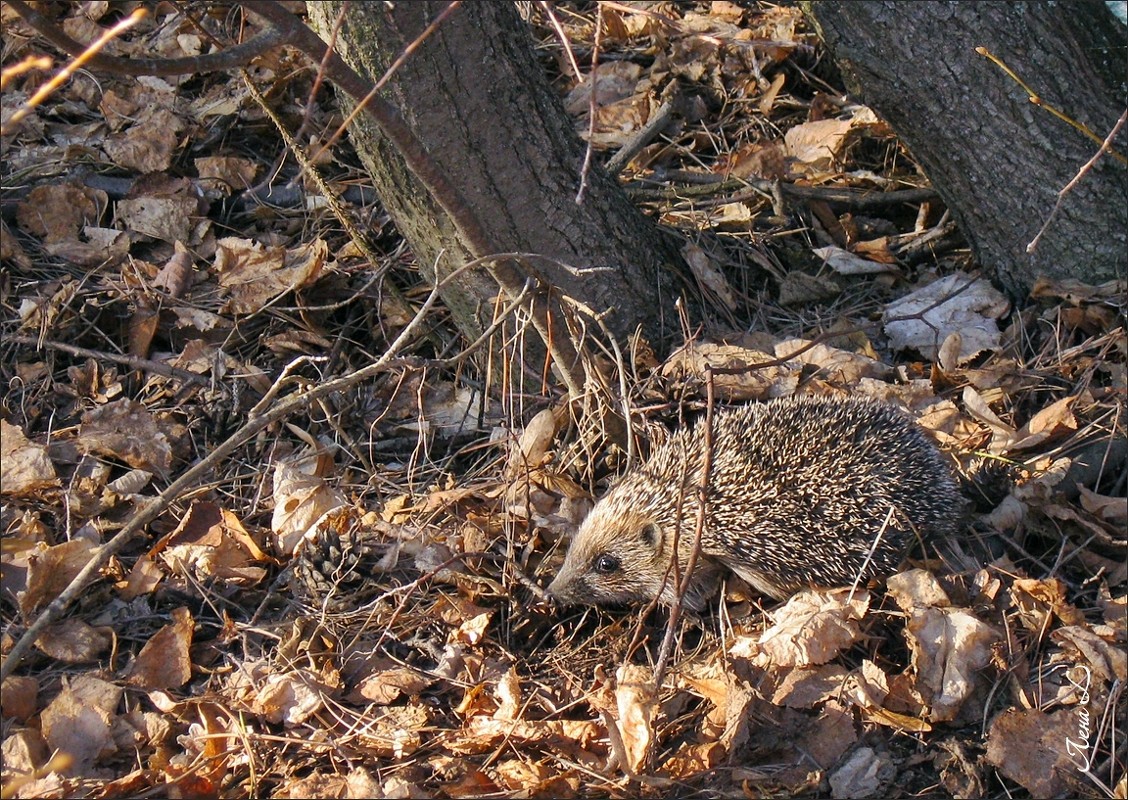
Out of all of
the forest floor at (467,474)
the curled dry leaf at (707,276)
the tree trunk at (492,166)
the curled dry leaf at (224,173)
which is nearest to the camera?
the forest floor at (467,474)

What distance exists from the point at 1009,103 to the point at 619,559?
2.60 meters

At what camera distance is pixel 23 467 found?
4164 millimetres

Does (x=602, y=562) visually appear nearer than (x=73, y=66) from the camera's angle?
No

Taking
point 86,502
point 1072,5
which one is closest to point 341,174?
point 86,502

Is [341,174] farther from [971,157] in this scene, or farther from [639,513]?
[971,157]

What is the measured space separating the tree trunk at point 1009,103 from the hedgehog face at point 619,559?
2147 millimetres

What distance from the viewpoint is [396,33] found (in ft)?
12.3

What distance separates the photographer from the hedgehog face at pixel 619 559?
13.5 feet

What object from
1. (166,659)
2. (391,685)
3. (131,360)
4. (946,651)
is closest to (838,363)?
(946,651)

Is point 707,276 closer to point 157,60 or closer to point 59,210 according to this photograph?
point 157,60

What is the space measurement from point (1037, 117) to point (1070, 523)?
1773mm

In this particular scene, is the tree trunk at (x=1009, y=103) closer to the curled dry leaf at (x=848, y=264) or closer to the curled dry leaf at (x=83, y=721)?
the curled dry leaf at (x=848, y=264)

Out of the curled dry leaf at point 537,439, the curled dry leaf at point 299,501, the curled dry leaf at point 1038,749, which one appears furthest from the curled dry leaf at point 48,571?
the curled dry leaf at point 1038,749

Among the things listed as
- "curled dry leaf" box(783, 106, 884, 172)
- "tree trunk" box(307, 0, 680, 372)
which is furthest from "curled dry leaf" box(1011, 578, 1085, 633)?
"curled dry leaf" box(783, 106, 884, 172)
